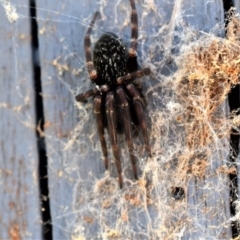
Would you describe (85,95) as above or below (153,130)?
above

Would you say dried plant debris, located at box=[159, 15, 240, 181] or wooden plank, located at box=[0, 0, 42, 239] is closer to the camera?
dried plant debris, located at box=[159, 15, 240, 181]

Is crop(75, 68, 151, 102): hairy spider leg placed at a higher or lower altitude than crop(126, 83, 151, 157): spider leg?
higher

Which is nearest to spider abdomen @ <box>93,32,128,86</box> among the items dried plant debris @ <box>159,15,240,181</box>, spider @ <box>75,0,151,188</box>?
spider @ <box>75,0,151,188</box>

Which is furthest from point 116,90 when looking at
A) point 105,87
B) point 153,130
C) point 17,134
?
point 17,134

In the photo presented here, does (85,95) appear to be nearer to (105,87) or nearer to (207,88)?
(105,87)

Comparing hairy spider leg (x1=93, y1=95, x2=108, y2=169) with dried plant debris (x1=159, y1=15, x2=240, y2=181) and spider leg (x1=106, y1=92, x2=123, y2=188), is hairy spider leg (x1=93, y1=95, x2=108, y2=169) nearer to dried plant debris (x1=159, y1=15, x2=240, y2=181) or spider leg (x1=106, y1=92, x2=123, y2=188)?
spider leg (x1=106, y1=92, x2=123, y2=188)

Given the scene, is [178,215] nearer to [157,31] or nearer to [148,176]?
[148,176]

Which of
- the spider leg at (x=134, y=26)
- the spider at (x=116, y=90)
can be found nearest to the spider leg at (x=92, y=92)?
the spider at (x=116, y=90)
